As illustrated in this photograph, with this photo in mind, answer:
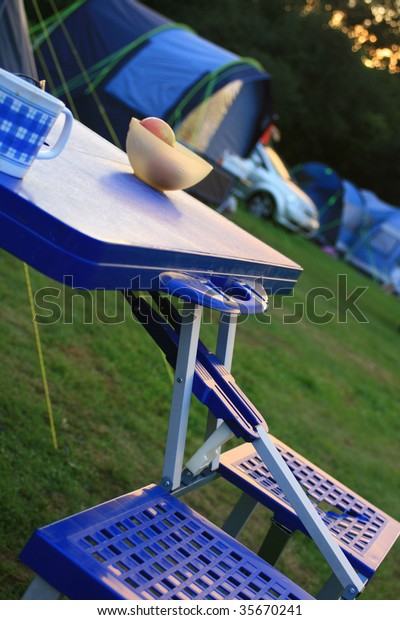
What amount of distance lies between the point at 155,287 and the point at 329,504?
3.37 ft

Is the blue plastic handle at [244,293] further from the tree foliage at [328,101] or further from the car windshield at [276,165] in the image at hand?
the tree foliage at [328,101]

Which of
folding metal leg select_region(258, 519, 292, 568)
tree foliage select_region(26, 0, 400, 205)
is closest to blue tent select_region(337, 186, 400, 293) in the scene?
tree foliage select_region(26, 0, 400, 205)

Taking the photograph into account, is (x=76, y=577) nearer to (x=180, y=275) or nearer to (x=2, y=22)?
(x=180, y=275)

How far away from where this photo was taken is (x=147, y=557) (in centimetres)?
142

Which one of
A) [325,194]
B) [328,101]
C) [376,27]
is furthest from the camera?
[376,27]

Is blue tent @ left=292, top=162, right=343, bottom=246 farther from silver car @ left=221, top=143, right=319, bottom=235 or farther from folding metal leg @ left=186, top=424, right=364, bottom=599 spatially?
folding metal leg @ left=186, top=424, right=364, bottom=599

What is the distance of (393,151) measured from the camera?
68.9 feet

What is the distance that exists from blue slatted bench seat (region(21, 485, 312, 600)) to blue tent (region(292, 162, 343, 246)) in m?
12.9

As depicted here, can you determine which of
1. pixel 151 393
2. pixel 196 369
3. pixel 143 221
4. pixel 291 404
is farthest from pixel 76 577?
pixel 291 404

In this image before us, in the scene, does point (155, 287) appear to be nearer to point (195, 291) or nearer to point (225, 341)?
point (195, 291)

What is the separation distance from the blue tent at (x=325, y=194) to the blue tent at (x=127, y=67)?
191 inches

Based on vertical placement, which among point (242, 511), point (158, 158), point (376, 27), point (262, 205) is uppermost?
point (376, 27)

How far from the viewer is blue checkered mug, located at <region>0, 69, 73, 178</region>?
3.77ft

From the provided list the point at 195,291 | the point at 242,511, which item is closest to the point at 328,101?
the point at 242,511
